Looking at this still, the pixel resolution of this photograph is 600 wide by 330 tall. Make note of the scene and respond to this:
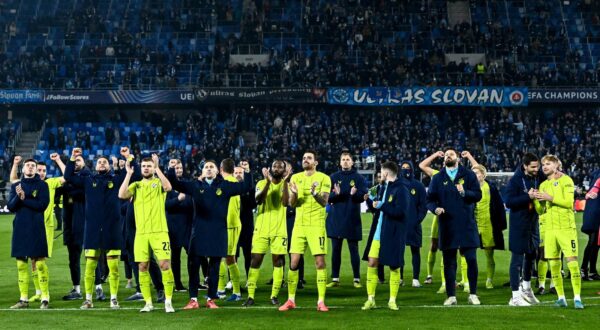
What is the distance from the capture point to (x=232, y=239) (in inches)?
598

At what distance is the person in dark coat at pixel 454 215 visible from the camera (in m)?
14.1

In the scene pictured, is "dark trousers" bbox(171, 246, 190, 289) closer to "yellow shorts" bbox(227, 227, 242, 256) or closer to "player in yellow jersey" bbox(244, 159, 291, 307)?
"yellow shorts" bbox(227, 227, 242, 256)

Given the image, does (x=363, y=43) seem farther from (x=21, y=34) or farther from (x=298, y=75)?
(x=21, y=34)

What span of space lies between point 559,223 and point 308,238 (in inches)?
146

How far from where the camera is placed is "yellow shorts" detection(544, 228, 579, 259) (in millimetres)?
13508

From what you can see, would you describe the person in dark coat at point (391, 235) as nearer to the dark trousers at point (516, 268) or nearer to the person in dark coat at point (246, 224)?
the dark trousers at point (516, 268)

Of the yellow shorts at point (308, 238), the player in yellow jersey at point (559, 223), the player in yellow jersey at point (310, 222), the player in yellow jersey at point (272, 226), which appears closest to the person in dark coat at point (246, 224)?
the player in yellow jersey at point (272, 226)

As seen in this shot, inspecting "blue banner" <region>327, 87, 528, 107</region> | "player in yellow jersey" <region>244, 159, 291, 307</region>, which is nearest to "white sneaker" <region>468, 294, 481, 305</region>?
"player in yellow jersey" <region>244, 159, 291, 307</region>

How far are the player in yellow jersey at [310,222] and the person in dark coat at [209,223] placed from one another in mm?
955

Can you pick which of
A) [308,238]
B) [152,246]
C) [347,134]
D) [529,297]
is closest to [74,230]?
[152,246]

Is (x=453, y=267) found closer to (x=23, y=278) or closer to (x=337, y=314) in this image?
(x=337, y=314)

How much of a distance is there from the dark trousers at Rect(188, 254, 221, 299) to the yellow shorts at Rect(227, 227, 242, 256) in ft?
2.80

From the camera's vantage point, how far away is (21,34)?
55375 mm

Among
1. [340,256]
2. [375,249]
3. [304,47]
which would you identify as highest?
[304,47]
